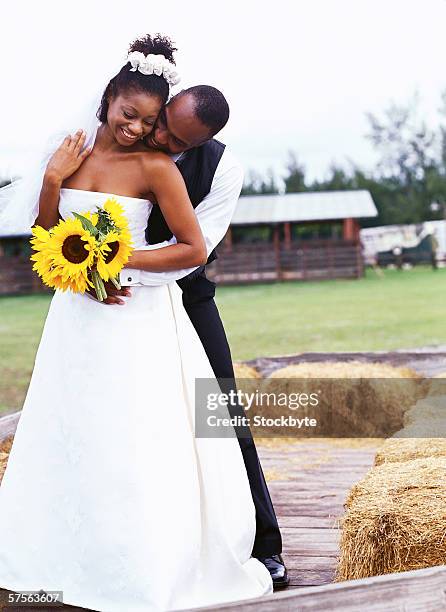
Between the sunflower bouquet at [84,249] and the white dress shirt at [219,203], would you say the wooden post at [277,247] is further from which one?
the sunflower bouquet at [84,249]

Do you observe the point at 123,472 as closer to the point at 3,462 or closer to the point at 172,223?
the point at 172,223

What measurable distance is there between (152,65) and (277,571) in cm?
134

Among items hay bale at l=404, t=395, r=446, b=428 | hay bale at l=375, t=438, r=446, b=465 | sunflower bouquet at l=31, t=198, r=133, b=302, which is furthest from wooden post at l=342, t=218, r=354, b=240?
sunflower bouquet at l=31, t=198, r=133, b=302

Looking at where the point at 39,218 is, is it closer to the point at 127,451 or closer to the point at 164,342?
the point at 164,342

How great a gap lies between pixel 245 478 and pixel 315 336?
10.6 meters

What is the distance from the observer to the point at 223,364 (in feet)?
7.75

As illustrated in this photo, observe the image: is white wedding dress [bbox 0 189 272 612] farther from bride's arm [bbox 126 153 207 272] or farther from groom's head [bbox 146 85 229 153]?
groom's head [bbox 146 85 229 153]

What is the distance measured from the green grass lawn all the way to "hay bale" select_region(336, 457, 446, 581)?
22.5 feet

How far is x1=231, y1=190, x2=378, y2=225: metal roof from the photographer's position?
21000mm

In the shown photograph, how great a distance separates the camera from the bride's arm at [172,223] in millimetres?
2084

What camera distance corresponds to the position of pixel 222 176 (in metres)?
2.25

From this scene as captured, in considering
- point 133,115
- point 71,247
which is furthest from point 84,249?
point 133,115

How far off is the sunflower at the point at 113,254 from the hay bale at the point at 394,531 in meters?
0.85

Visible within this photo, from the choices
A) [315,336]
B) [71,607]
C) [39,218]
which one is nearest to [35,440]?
[71,607]
